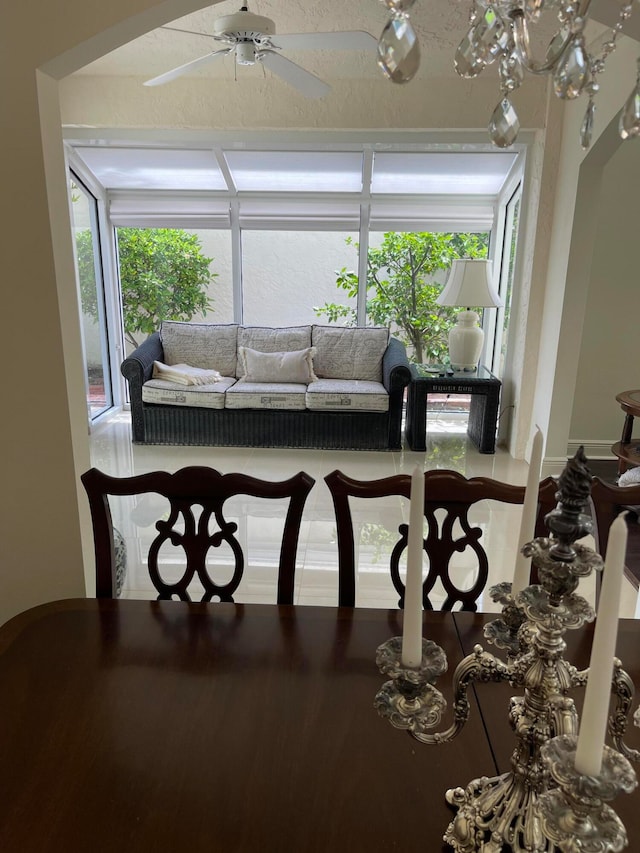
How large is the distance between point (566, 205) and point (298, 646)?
385cm

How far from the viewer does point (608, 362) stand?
4.94m

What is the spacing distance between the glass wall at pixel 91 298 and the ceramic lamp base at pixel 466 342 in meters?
3.40

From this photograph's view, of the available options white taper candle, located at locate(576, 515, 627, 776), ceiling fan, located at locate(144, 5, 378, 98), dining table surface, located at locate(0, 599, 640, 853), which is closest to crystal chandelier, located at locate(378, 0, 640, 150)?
white taper candle, located at locate(576, 515, 627, 776)

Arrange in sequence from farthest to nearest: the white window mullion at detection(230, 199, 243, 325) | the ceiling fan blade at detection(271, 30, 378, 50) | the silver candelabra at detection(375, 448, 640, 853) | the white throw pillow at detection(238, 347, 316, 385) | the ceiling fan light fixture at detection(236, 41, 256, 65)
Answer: the white window mullion at detection(230, 199, 243, 325) < the white throw pillow at detection(238, 347, 316, 385) < the ceiling fan light fixture at detection(236, 41, 256, 65) < the ceiling fan blade at detection(271, 30, 378, 50) < the silver candelabra at detection(375, 448, 640, 853)

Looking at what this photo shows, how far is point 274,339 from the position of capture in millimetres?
5492

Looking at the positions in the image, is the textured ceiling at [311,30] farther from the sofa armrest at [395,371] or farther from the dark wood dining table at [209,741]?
the dark wood dining table at [209,741]

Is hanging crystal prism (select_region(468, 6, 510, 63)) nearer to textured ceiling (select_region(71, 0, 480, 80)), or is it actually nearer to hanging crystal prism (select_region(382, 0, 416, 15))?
hanging crystal prism (select_region(382, 0, 416, 15))

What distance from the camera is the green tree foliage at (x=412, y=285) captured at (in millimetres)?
5859

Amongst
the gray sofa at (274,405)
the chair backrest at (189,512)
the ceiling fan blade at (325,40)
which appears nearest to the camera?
the chair backrest at (189,512)

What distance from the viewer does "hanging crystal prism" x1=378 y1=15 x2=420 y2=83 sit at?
2.40 ft

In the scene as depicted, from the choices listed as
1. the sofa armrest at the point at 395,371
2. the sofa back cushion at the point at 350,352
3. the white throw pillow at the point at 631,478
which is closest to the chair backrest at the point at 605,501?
the white throw pillow at the point at 631,478

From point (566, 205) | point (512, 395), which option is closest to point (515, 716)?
point (566, 205)

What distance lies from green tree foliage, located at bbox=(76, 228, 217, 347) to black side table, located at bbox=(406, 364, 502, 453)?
2.56 metres

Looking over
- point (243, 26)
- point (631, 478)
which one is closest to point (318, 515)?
point (631, 478)
